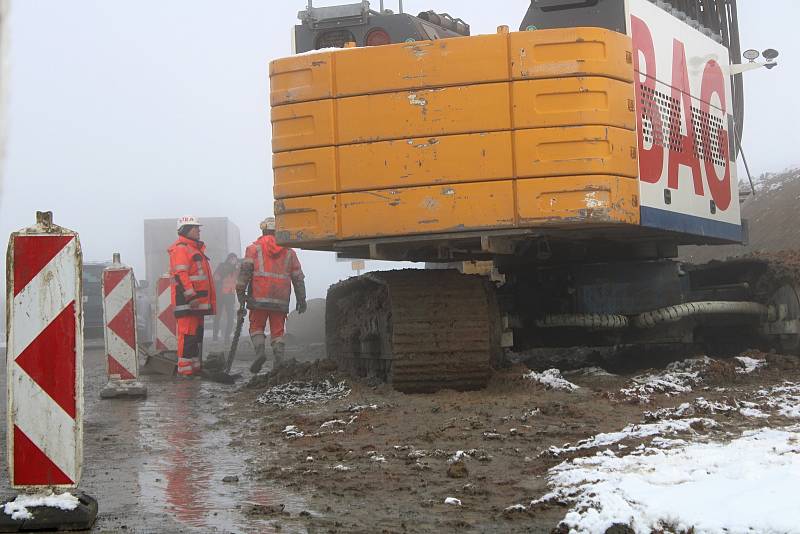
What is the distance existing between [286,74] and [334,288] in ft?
13.1

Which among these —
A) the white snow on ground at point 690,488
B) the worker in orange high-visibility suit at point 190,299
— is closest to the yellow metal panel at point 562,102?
the white snow on ground at point 690,488

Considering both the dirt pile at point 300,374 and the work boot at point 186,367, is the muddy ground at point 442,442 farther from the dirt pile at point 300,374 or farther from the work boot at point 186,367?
the work boot at point 186,367

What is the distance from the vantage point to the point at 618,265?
Result: 32.7 ft

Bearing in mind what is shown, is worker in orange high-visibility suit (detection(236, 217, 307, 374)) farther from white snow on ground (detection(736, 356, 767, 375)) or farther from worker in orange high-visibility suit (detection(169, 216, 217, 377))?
white snow on ground (detection(736, 356, 767, 375))

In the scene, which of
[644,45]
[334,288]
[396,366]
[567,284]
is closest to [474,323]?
[396,366]

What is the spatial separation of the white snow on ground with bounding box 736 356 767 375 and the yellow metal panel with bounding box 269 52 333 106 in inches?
149

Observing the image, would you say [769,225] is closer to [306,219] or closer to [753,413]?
[306,219]

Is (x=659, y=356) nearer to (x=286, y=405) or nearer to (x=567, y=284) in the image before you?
(x=567, y=284)

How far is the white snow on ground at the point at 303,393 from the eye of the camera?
31.1ft

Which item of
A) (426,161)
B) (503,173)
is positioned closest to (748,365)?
(503,173)

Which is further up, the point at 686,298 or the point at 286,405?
the point at 686,298

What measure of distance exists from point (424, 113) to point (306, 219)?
3.86ft

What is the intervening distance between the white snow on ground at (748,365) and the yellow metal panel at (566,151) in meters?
2.06

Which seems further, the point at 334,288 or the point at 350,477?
the point at 334,288
